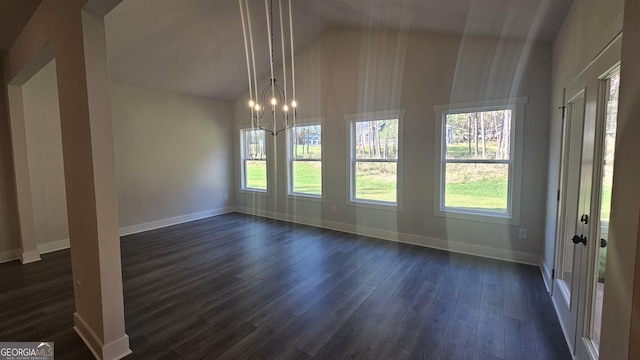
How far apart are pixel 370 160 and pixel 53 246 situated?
17.4 feet

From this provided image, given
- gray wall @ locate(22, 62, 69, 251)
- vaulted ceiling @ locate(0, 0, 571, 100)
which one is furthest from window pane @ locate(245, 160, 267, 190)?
gray wall @ locate(22, 62, 69, 251)

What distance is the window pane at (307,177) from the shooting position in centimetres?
563

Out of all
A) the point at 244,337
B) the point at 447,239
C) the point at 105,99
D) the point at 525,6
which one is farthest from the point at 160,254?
the point at 525,6

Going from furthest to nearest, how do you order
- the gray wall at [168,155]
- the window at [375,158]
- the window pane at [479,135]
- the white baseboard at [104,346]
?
the gray wall at [168,155] < the window at [375,158] < the window pane at [479,135] < the white baseboard at [104,346]

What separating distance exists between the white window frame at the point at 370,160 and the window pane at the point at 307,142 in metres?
0.72

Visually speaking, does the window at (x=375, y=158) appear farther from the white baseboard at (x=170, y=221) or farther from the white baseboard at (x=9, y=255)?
the white baseboard at (x=9, y=255)

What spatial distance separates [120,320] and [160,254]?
7.49ft

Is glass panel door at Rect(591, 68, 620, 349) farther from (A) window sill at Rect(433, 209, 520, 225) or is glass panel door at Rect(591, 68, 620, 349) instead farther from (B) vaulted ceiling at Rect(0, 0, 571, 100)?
(A) window sill at Rect(433, 209, 520, 225)

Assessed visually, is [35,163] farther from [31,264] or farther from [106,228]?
[106,228]

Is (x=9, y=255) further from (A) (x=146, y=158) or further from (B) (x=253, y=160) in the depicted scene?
(B) (x=253, y=160)

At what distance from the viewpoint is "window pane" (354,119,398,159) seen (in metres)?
4.66

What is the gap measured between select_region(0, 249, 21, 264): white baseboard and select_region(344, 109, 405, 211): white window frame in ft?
16.7

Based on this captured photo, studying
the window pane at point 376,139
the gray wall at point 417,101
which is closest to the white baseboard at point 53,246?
the gray wall at point 417,101

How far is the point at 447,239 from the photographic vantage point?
4191 mm
